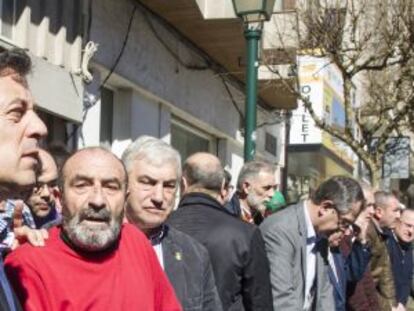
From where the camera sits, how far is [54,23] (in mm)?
8336

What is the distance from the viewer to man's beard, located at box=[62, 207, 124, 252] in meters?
2.96

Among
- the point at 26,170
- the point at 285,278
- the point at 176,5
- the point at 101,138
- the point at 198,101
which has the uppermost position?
the point at 176,5

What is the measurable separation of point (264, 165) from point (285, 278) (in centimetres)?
193

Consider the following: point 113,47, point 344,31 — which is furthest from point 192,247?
point 344,31

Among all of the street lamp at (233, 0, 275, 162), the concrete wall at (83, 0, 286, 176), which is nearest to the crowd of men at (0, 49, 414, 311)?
the street lamp at (233, 0, 275, 162)

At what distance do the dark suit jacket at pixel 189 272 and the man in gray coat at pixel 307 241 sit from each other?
1.17 meters

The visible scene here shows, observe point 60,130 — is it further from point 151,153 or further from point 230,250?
point 151,153

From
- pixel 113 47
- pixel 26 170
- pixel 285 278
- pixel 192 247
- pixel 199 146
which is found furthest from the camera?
pixel 199 146

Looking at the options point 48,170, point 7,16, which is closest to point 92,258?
point 48,170

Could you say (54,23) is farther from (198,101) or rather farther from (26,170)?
(26,170)

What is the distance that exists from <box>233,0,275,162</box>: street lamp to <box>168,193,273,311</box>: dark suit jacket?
2930 millimetres

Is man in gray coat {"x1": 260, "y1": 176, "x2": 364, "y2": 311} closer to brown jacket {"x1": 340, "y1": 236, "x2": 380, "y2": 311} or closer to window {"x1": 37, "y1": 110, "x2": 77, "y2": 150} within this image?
brown jacket {"x1": 340, "y1": 236, "x2": 380, "y2": 311}

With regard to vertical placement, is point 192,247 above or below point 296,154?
below

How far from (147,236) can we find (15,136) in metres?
1.67
